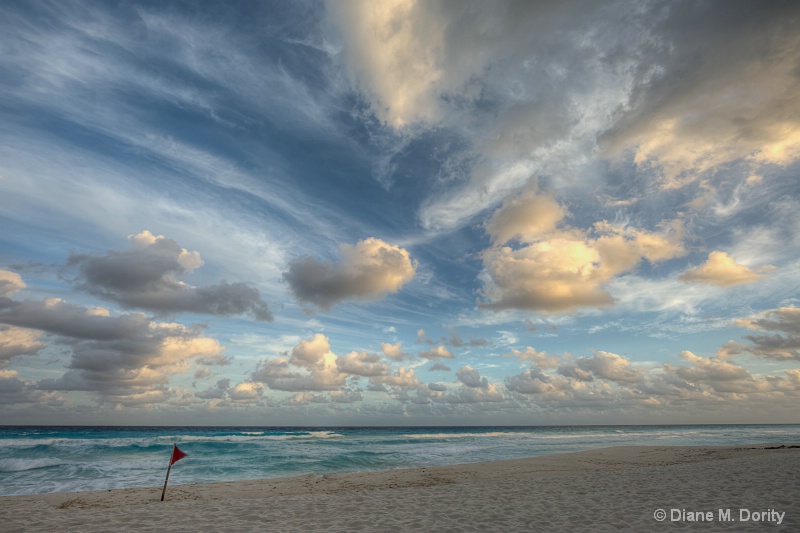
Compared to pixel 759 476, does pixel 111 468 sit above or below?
below

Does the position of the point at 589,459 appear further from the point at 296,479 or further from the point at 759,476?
the point at 296,479

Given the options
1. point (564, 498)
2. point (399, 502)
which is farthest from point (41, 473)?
point (564, 498)

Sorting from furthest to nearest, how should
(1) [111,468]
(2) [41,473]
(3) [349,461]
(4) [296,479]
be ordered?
(3) [349,461] < (1) [111,468] < (2) [41,473] < (4) [296,479]

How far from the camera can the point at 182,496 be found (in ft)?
57.8

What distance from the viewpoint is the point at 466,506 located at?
13062 millimetres

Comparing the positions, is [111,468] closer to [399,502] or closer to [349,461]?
[349,461]

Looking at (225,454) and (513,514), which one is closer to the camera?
(513,514)

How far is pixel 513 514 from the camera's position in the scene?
11.9 meters

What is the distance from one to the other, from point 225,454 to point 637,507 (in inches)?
1543

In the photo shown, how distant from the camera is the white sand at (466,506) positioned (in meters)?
10.9

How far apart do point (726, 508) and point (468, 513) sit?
7597mm

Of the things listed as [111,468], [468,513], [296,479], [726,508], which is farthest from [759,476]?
[111,468]

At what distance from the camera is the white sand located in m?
10.9

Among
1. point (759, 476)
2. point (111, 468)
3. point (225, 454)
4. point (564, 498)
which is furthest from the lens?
point (225, 454)
